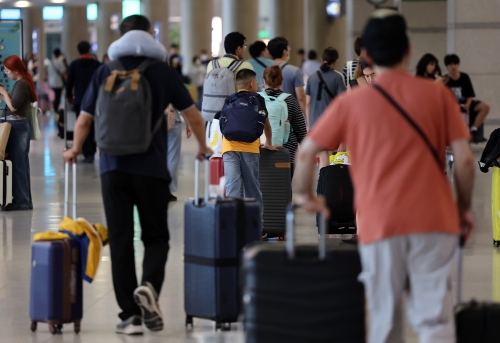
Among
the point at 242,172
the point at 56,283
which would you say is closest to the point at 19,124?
the point at 242,172

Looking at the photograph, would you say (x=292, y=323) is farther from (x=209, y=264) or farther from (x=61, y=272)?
(x=61, y=272)

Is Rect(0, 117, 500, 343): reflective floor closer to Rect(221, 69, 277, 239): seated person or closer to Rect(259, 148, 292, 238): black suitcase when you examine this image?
Rect(259, 148, 292, 238): black suitcase

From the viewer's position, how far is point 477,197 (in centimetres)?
1219

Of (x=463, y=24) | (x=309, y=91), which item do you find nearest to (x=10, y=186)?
(x=309, y=91)

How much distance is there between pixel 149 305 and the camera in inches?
220

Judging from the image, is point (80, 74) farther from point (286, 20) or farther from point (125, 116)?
point (286, 20)

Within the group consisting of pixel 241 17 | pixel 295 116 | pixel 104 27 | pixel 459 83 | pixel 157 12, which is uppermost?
pixel 157 12

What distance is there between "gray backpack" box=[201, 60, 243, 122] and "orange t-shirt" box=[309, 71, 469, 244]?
575 cm

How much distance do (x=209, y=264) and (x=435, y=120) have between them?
203 centimetres

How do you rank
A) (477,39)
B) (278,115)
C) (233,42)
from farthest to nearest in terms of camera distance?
(477,39)
(233,42)
(278,115)

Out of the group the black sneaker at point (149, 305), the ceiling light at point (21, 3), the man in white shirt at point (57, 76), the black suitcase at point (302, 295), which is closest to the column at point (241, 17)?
the man in white shirt at point (57, 76)

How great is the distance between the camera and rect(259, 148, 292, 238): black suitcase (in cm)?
898

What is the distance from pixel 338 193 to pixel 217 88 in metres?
2.08

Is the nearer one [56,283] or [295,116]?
[56,283]
